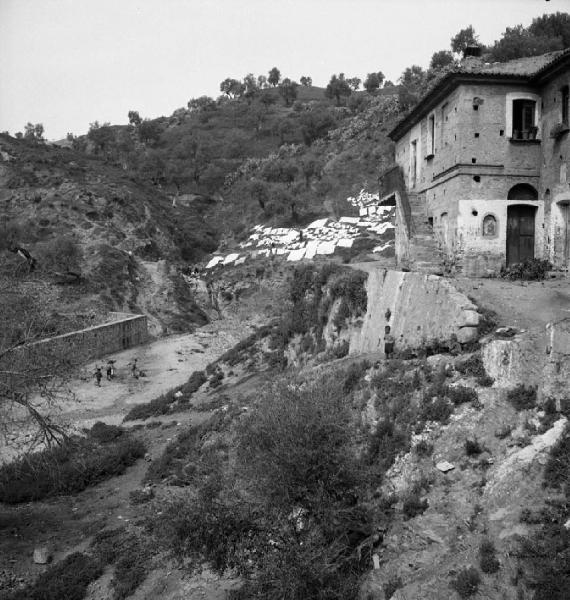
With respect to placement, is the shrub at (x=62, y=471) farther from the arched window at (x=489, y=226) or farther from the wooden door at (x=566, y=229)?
the wooden door at (x=566, y=229)

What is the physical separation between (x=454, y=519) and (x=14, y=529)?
11329mm

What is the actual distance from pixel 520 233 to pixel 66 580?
Result: 1593 centimetres

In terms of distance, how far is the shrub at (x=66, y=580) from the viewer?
1142 cm

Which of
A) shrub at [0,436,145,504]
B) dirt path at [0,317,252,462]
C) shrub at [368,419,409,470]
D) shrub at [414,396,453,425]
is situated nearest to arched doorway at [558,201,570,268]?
shrub at [414,396,453,425]

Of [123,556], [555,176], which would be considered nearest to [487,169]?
[555,176]

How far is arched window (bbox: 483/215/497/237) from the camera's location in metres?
17.9

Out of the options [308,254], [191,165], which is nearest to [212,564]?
[308,254]

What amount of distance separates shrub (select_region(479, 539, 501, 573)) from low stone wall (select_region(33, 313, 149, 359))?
81.6 feet

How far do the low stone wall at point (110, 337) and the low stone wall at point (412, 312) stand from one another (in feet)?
54.7

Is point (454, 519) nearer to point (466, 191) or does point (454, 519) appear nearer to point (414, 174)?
point (466, 191)

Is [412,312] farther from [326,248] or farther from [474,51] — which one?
[326,248]

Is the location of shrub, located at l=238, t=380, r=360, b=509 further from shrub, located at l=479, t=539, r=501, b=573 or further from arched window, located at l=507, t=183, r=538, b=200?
arched window, located at l=507, t=183, r=538, b=200

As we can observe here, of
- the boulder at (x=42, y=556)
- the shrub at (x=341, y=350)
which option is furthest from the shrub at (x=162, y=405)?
the boulder at (x=42, y=556)

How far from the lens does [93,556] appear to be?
12.7 meters
